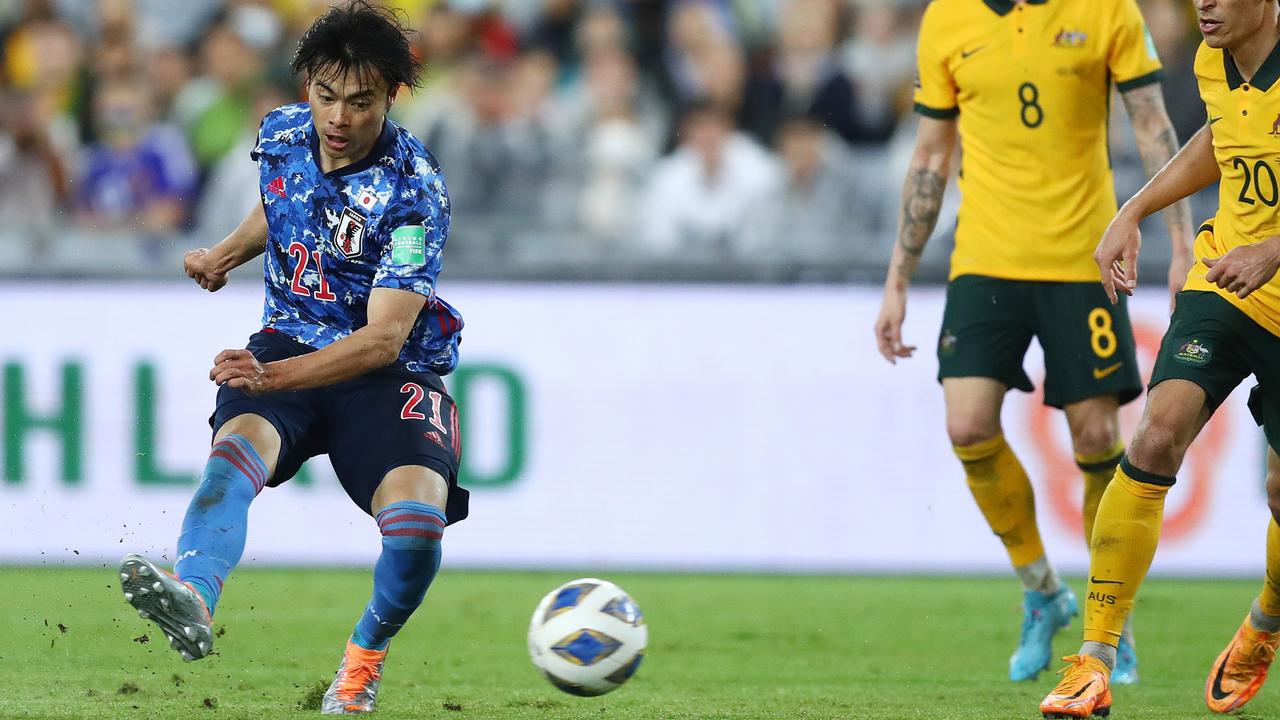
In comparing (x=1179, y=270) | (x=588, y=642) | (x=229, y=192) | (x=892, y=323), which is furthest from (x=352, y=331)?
(x=229, y=192)

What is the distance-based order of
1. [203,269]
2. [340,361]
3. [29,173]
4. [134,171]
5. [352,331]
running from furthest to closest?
1. [29,173]
2. [134,171]
3. [203,269]
4. [352,331]
5. [340,361]

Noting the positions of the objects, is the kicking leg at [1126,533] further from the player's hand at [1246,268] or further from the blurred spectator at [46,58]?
the blurred spectator at [46,58]

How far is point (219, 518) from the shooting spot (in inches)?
197

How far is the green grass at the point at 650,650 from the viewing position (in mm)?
5676

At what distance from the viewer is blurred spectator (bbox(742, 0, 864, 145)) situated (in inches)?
482

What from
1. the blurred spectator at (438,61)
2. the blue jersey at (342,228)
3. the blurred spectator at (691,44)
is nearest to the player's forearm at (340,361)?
the blue jersey at (342,228)

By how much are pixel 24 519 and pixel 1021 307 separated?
19.9 feet

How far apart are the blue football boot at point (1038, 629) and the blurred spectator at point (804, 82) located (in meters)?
5.84

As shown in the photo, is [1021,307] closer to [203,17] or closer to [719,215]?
[719,215]

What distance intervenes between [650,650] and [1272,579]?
2.65 m

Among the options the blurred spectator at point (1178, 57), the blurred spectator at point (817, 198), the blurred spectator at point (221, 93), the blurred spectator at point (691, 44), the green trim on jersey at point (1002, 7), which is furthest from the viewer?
the blurred spectator at point (691, 44)

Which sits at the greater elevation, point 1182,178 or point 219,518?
point 1182,178

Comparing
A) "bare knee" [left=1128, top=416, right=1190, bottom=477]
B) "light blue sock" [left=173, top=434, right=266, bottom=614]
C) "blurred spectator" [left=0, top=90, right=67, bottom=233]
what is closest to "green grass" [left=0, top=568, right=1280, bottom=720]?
"light blue sock" [left=173, top=434, right=266, bottom=614]

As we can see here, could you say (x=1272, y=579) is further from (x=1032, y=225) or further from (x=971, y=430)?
(x=1032, y=225)
